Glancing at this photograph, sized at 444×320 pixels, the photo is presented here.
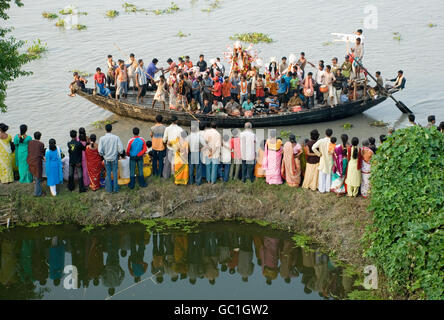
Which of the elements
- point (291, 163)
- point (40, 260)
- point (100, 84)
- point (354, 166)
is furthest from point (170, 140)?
point (100, 84)

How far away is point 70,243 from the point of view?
13.0m

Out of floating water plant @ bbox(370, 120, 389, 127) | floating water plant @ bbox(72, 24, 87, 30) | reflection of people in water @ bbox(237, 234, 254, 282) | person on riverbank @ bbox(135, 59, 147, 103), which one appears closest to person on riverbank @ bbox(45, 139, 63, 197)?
reflection of people in water @ bbox(237, 234, 254, 282)

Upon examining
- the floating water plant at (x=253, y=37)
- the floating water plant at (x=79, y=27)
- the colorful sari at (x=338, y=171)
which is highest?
the floating water plant at (x=79, y=27)

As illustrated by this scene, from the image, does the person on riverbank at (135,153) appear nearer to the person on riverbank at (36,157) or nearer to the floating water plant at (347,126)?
the person on riverbank at (36,157)

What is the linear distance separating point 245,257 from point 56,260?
13.1ft

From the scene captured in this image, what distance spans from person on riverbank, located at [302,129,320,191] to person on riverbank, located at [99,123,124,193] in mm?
4055

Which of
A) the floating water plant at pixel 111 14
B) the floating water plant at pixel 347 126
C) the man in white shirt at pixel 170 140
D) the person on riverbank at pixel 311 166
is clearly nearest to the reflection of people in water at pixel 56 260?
the man in white shirt at pixel 170 140

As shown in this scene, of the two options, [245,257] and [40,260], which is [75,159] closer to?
[40,260]

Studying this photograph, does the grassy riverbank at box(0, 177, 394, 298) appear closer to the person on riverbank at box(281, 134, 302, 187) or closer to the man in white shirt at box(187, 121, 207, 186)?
the person on riverbank at box(281, 134, 302, 187)

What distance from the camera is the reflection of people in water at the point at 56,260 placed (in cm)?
1208

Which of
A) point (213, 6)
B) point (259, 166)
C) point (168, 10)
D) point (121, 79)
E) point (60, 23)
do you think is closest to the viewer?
point (259, 166)

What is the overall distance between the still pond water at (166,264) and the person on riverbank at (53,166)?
3.46ft

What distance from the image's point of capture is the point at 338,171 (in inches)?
494

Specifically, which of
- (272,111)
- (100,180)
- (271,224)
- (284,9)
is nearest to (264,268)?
(271,224)
